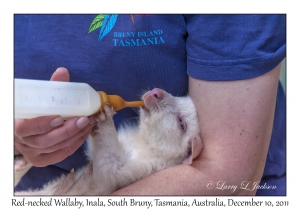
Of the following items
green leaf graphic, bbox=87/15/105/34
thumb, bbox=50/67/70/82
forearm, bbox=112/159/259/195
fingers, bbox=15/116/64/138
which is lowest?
forearm, bbox=112/159/259/195

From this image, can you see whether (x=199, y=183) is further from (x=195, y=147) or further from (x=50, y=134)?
(x=50, y=134)

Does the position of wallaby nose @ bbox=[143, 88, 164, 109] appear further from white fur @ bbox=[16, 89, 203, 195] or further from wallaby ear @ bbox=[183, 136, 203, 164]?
wallaby ear @ bbox=[183, 136, 203, 164]

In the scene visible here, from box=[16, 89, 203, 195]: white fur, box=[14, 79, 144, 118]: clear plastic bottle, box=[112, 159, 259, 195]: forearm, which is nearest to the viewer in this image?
box=[14, 79, 144, 118]: clear plastic bottle

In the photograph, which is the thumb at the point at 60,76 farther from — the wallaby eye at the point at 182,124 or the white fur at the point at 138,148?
the wallaby eye at the point at 182,124

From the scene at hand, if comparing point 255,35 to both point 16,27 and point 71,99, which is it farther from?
point 16,27

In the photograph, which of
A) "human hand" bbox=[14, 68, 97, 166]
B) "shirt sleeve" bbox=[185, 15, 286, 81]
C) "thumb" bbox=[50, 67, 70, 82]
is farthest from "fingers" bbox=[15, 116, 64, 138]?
"shirt sleeve" bbox=[185, 15, 286, 81]

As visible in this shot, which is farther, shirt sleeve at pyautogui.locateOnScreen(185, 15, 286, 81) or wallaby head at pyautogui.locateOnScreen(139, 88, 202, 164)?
wallaby head at pyautogui.locateOnScreen(139, 88, 202, 164)

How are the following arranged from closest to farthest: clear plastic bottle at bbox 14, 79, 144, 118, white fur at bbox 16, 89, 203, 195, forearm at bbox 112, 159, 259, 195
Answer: clear plastic bottle at bbox 14, 79, 144, 118 < forearm at bbox 112, 159, 259, 195 < white fur at bbox 16, 89, 203, 195

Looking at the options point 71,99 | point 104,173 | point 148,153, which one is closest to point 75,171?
point 104,173
